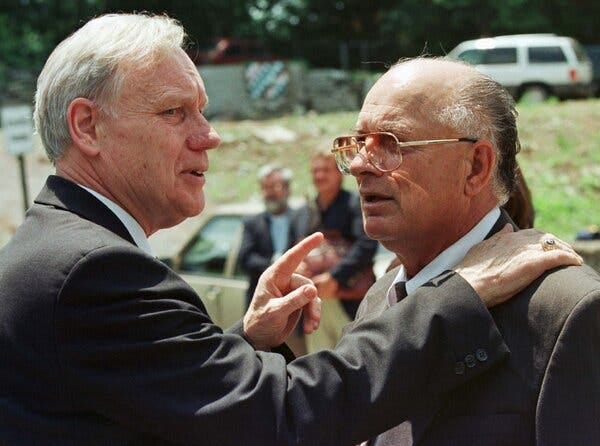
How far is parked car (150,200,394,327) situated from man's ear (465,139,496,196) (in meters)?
5.21

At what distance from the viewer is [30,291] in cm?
243

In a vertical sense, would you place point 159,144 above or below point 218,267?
above

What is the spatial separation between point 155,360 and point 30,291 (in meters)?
0.33

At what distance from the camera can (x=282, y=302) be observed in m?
2.78

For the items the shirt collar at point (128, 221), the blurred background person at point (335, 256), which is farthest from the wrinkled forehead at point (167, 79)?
the blurred background person at point (335, 256)

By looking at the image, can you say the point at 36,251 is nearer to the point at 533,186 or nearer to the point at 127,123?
the point at 127,123

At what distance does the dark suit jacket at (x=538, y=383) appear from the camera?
7.82ft

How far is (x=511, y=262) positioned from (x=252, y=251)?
5.23m

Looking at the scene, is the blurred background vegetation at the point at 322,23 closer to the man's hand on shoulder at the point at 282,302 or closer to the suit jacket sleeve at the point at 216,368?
the man's hand on shoulder at the point at 282,302

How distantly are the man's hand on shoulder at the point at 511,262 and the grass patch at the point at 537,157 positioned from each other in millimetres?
11666

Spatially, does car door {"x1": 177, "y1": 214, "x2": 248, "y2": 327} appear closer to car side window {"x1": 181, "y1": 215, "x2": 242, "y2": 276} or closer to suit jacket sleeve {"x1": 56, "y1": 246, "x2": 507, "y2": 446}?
car side window {"x1": 181, "y1": 215, "x2": 242, "y2": 276}

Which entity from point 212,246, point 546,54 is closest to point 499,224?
point 212,246

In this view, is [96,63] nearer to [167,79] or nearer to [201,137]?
[167,79]

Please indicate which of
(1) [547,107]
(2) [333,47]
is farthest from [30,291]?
(2) [333,47]
